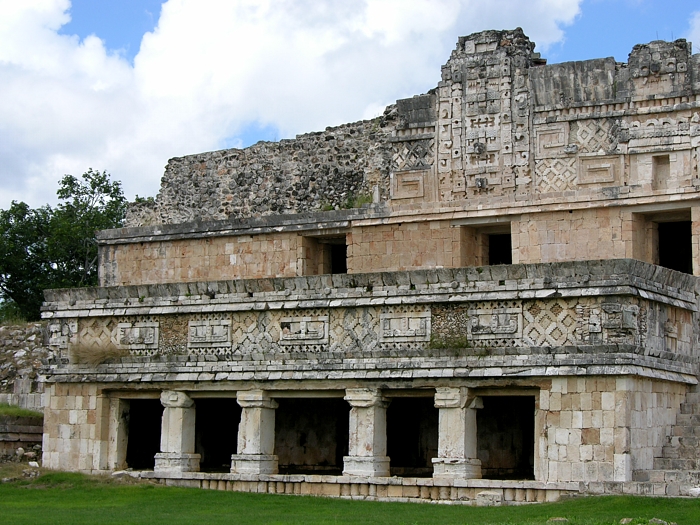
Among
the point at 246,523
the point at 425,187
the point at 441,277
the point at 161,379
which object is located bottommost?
the point at 246,523

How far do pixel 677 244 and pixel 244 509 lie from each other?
9967mm

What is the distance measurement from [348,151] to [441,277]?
6.71 meters

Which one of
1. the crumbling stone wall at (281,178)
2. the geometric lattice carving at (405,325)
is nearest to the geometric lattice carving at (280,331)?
the geometric lattice carving at (405,325)

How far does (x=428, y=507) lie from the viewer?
17.6 m

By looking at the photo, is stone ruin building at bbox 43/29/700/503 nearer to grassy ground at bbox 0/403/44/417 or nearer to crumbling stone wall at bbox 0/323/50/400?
grassy ground at bbox 0/403/44/417

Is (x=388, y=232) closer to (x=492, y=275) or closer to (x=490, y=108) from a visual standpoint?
(x=490, y=108)

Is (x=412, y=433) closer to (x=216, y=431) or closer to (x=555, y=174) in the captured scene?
(x=216, y=431)

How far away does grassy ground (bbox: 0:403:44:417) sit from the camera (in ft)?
79.5

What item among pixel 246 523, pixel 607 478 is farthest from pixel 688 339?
pixel 246 523

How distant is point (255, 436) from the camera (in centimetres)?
2017

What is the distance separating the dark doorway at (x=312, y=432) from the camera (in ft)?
76.0

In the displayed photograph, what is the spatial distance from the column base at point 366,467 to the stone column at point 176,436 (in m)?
2.95

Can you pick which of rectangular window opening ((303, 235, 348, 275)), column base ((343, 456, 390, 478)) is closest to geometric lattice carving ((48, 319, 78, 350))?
rectangular window opening ((303, 235, 348, 275))

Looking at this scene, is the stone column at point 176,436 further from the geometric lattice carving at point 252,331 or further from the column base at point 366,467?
the column base at point 366,467
